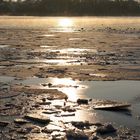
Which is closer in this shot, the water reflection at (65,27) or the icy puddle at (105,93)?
the icy puddle at (105,93)

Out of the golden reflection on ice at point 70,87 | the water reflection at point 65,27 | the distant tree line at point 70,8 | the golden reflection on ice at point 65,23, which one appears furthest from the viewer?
the distant tree line at point 70,8

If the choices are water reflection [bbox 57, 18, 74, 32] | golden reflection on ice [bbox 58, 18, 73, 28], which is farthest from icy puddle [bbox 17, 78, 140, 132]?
golden reflection on ice [bbox 58, 18, 73, 28]

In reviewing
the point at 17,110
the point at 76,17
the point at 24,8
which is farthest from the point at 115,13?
the point at 17,110

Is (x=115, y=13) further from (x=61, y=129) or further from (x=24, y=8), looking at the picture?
(x=61, y=129)

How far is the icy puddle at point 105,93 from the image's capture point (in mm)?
9188

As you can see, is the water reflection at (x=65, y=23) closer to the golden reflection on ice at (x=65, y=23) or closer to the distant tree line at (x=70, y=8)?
the golden reflection on ice at (x=65, y=23)

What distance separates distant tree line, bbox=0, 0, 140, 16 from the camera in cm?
10788

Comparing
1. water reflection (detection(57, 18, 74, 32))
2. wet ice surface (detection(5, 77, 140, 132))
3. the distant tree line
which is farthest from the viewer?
the distant tree line

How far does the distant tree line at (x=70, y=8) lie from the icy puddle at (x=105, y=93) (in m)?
93.9

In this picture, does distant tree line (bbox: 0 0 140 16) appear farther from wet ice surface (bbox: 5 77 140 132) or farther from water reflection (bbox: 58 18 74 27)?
wet ice surface (bbox: 5 77 140 132)

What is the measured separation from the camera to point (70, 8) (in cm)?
10869

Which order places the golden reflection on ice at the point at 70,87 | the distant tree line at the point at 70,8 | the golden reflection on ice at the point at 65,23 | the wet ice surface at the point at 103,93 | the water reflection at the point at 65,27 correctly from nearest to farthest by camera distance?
1. the wet ice surface at the point at 103,93
2. the golden reflection on ice at the point at 70,87
3. the water reflection at the point at 65,27
4. the golden reflection on ice at the point at 65,23
5. the distant tree line at the point at 70,8

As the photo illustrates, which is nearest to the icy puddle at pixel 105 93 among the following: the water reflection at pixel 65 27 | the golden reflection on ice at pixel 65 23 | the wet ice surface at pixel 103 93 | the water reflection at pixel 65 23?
the wet ice surface at pixel 103 93

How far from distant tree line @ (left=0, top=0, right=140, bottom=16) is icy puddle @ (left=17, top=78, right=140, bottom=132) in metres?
93.9
